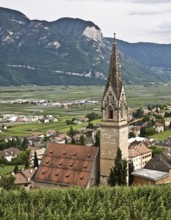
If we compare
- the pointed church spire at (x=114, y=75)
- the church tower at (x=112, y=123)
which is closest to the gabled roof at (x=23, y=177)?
the church tower at (x=112, y=123)

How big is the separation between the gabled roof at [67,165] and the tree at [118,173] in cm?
300

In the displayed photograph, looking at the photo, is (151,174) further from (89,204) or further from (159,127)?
(159,127)

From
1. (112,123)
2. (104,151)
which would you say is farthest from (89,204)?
(112,123)

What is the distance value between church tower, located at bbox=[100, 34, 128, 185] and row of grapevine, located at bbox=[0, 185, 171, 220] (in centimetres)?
1102

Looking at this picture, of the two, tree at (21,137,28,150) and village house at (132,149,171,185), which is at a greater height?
village house at (132,149,171,185)

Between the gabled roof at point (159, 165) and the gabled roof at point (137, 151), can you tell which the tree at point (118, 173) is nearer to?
the gabled roof at point (159, 165)

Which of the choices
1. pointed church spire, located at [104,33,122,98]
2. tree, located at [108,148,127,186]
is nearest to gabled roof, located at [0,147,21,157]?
pointed church spire, located at [104,33,122,98]

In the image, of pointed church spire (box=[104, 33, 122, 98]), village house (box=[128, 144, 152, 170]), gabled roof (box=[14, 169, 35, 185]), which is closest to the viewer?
pointed church spire (box=[104, 33, 122, 98])

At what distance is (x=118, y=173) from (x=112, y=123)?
583 cm

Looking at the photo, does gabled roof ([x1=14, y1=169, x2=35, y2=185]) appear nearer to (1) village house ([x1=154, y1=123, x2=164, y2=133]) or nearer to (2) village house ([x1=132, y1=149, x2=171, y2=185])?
(2) village house ([x1=132, y1=149, x2=171, y2=185])

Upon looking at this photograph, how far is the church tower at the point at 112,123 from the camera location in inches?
2083

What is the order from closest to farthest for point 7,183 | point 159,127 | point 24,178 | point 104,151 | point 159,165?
1. point 104,151
2. point 7,183
3. point 159,165
4. point 24,178
5. point 159,127

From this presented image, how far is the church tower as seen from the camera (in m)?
52.9

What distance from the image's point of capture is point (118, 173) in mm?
50656
